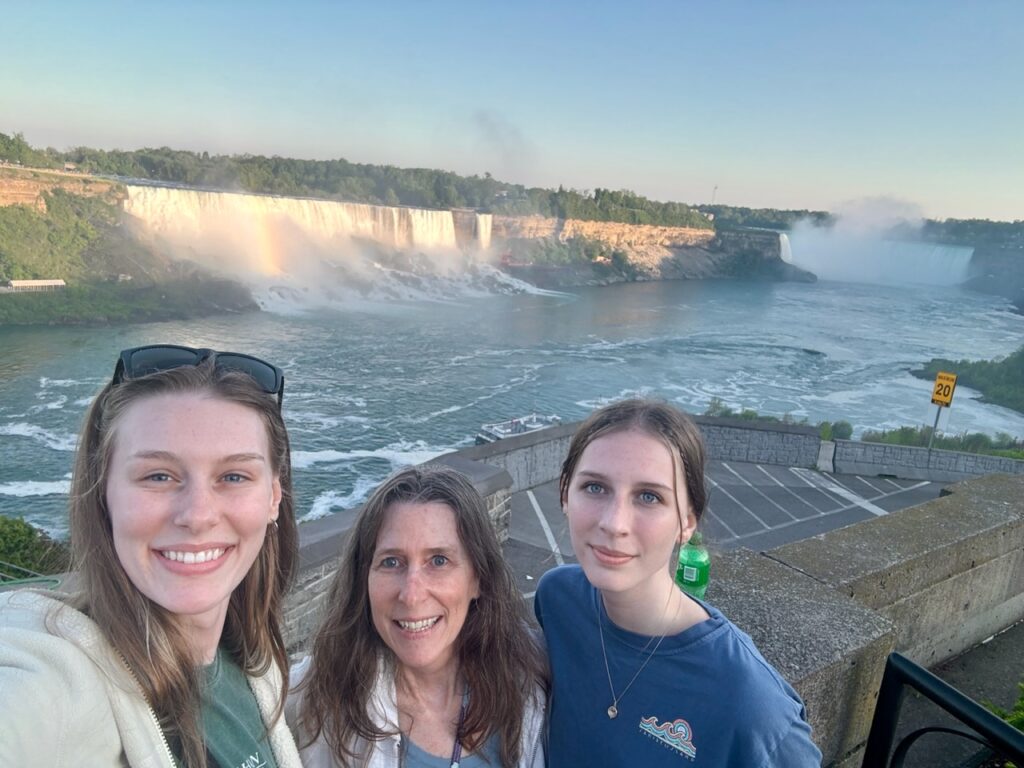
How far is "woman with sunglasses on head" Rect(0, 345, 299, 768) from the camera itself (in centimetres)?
94

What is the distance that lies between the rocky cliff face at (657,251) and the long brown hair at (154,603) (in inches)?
2771

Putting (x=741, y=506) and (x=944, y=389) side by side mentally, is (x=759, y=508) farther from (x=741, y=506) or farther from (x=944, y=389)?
(x=944, y=389)

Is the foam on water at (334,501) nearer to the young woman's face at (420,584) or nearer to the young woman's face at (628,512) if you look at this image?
the young woman's face at (420,584)

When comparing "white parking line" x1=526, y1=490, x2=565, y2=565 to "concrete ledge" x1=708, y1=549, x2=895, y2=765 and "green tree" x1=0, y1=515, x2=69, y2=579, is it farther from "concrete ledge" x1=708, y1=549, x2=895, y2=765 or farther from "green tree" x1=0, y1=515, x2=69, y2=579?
"concrete ledge" x1=708, y1=549, x2=895, y2=765

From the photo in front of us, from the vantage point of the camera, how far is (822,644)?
1832 mm

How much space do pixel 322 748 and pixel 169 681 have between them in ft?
1.54

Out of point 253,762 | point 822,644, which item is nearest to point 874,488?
point 822,644

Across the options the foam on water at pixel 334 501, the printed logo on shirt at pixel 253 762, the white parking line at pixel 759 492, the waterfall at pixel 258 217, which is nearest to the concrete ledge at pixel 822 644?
the printed logo on shirt at pixel 253 762

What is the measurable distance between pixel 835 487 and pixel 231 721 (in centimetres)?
1223

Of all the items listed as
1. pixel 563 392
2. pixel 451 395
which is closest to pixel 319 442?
pixel 451 395

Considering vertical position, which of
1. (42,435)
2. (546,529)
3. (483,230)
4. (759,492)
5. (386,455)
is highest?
(483,230)

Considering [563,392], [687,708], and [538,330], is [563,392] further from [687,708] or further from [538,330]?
[687,708]

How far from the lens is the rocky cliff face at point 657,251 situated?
76.7 m

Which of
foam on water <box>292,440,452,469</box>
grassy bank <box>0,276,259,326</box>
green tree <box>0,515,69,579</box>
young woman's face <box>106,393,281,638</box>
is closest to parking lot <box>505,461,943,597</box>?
green tree <box>0,515,69,579</box>
